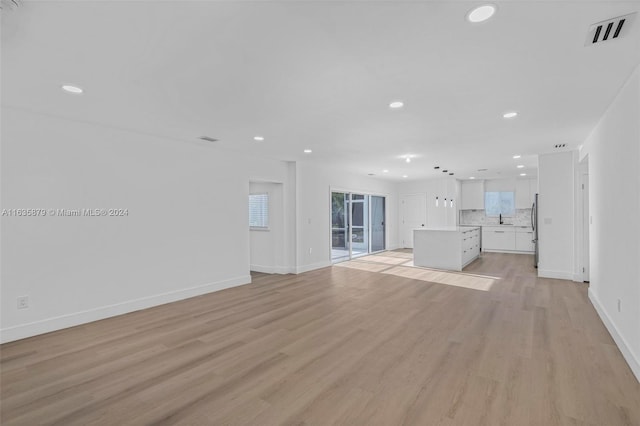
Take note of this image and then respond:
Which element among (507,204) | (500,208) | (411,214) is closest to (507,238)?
(500,208)

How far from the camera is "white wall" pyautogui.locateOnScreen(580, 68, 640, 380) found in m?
2.58

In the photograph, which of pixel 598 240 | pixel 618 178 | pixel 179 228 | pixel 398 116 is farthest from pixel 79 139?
pixel 598 240

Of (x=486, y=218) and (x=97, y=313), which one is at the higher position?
(x=486, y=218)

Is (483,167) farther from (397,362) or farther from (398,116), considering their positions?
(397,362)

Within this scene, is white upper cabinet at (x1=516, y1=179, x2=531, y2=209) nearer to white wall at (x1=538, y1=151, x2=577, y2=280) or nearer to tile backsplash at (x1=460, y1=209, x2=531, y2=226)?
tile backsplash at (x1=460, y1=209, x2=531, y2=226)

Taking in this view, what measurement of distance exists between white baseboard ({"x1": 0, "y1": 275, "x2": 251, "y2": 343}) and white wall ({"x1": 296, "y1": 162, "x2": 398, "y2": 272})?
7.28ft

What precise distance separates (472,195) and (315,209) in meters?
6.66

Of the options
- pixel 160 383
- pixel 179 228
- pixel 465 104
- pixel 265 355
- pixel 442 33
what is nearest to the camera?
pixel 442 33

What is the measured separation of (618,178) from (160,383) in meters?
4.66

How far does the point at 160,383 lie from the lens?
8.18 feet

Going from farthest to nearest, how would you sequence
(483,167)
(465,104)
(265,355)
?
(483,167), (465,104), (265,355)

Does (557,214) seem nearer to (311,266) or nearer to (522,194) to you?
(522,194)

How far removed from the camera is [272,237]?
702 centimetres

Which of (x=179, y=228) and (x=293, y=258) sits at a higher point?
(x=179, y=228)
